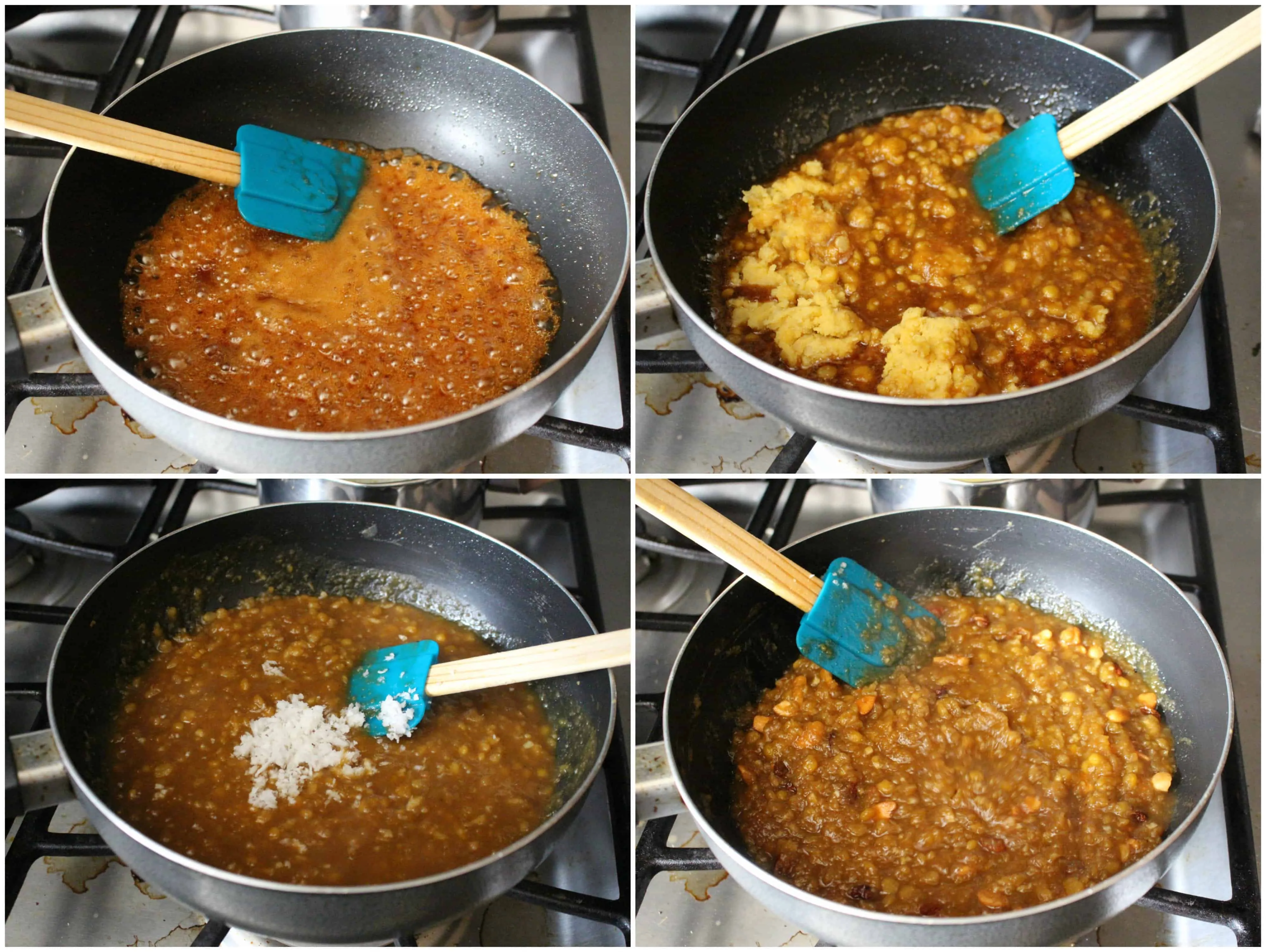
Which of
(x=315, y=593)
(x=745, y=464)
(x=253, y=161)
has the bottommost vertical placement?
(x=315, y=593)

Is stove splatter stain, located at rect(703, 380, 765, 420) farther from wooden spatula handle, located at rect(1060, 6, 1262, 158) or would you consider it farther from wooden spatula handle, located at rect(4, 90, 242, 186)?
wooden spatula handle, located at rect(4, 90, 242, 186)

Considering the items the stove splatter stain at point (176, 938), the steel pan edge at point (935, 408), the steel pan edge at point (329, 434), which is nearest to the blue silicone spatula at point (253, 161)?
the steel pan edge at point (329, 434)

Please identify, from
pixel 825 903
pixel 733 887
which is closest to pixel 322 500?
pixel 733 887

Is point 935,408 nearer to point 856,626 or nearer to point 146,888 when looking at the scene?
point 856,626

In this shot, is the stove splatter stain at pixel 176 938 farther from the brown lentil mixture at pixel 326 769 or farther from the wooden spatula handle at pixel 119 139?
the wooden spatula handle at pixel 119 139

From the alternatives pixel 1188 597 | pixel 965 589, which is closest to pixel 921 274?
pixel 965 589

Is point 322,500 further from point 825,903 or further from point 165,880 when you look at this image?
point 825,903
